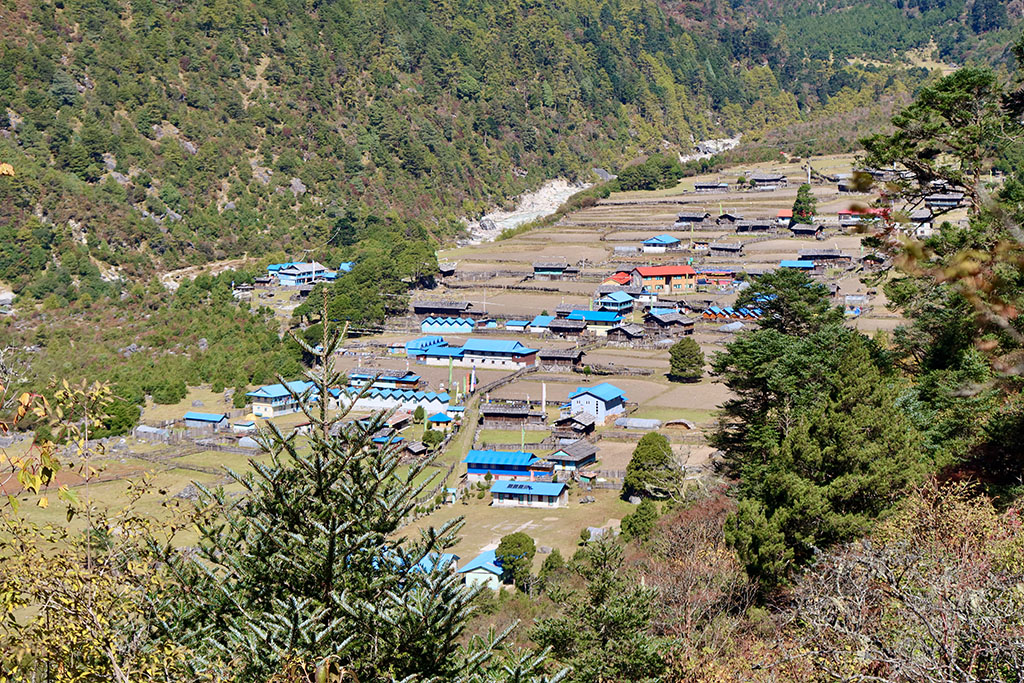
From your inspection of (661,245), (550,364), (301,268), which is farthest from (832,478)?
(301,268)

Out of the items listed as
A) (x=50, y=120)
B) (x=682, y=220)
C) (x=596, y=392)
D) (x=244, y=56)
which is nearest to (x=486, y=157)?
(x=244, y=56)

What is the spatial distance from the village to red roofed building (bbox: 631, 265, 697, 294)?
9cm

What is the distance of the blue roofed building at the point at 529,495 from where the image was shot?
2209cm

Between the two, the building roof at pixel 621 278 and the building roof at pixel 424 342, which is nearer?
the building roof at pixel 424 342

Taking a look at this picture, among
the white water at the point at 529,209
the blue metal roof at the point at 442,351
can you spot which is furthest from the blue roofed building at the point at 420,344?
the white water at the point at 529,209

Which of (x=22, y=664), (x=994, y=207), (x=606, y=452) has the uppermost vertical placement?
(x=994, y=207)

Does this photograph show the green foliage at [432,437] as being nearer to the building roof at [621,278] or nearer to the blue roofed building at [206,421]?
the blue roofed building at [206,421]

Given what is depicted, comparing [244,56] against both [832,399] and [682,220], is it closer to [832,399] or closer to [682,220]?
[682,220]

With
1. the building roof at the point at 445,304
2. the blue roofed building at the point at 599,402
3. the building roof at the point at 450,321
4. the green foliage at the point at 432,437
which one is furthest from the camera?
the building roof at the point at 445,304

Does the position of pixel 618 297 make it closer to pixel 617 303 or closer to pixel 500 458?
pixel 617 303

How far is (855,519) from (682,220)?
39448 millimetres

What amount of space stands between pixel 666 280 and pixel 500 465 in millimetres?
18346

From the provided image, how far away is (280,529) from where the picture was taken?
19.4ft

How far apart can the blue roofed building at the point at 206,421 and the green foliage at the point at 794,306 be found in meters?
15.6
